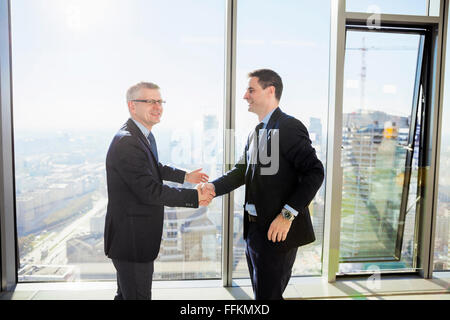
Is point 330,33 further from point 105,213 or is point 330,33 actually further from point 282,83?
point 105,213

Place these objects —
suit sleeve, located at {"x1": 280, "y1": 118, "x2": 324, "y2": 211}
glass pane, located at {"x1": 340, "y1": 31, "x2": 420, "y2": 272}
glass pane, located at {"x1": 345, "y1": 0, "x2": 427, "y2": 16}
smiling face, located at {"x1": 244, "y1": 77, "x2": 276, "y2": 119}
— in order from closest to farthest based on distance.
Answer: suit sleeve, located at {"x1": 280, "y1": 118, "x2": 324, "y2": 211} < smiling face, located at {"x1": 244, "y1": 77, "x2": 276, "y2": 119} < glass pane, located at {"x1": 345, "y1": 0, "x2": 427, "y2": 16} < glass pane, located at {"x1": 340, "y1": 31, "x2": 420, "y2": 272}

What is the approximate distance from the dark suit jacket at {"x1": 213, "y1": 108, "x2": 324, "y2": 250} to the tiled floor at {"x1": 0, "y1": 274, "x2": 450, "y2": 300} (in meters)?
0.68

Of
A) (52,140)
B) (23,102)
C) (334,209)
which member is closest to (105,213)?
(52,140)

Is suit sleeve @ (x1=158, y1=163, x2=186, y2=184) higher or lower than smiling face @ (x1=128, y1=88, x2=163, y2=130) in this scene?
lower

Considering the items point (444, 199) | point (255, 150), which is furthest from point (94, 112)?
point (444, 199)

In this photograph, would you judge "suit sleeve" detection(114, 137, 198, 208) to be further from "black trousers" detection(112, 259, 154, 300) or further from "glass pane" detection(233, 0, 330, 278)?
"glass pane" detection(233, 0, 330, 278)

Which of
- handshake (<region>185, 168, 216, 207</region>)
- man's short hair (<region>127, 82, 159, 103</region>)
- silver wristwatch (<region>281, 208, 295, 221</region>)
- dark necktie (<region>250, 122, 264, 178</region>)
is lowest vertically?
silver wristwatch (<region>281, 208, 295, 221</region>)

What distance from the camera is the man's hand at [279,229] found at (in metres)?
1.84

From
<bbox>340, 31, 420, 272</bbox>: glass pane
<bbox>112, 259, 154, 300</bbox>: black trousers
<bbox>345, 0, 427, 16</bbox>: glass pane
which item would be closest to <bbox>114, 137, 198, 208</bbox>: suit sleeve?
<bbox>112, 259, 154, 300</bbox>: black trousers

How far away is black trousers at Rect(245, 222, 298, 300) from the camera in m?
1.80

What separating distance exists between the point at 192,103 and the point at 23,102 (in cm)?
110

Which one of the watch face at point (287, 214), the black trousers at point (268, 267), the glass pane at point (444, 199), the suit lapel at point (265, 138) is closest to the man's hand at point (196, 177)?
the suit lapel at point (265, 138)

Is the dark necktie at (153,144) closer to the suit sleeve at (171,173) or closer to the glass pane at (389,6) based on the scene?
the suit sleeve at (171,173)

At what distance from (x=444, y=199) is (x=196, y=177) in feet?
6.55
